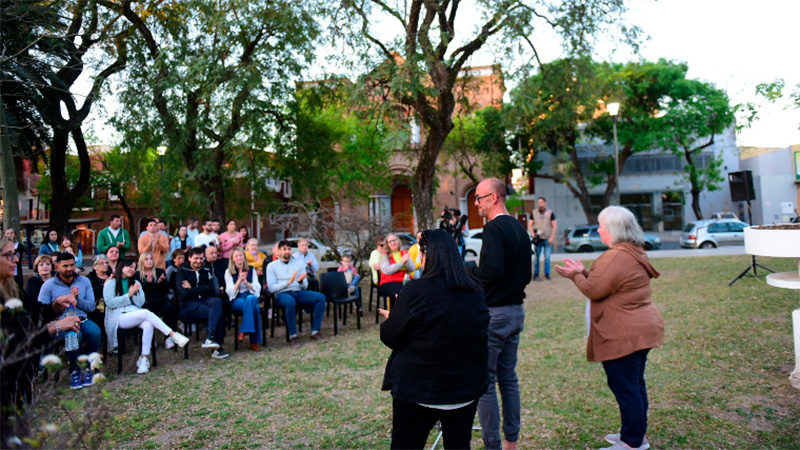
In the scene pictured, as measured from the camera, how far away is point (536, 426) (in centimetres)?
404

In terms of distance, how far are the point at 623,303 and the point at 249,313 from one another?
16.0ft

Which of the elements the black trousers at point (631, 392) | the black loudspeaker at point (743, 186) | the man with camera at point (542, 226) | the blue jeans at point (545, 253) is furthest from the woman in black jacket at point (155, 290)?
the black loudspeaker at point (743, 186)

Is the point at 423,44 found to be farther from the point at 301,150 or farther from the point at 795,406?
the point at 795,406

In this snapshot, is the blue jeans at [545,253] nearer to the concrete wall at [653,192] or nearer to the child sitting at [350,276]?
the child sitting at [350,276]

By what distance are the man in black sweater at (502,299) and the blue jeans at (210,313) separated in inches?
167

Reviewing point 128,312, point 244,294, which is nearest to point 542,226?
point 244,294

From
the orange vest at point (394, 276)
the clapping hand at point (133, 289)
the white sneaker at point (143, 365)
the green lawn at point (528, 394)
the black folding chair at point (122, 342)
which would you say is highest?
the clapping hand at point (133, 289)

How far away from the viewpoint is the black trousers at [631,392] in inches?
132

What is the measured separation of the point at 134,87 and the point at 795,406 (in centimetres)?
1287

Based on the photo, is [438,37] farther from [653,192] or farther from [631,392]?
[653,192]

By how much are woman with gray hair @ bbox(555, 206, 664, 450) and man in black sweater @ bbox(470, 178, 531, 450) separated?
315 millimetres

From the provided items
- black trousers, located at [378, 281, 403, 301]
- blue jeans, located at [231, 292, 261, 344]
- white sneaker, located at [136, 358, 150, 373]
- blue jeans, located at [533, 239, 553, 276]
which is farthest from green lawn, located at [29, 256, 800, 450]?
blue jeans, located at [533, 239, 553, 276]

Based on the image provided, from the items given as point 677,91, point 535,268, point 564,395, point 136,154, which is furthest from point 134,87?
point 677,91

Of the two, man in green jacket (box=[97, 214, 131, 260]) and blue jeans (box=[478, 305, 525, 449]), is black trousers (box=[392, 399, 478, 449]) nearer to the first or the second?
blue jeans (box=[478, 305, 525, 449])
